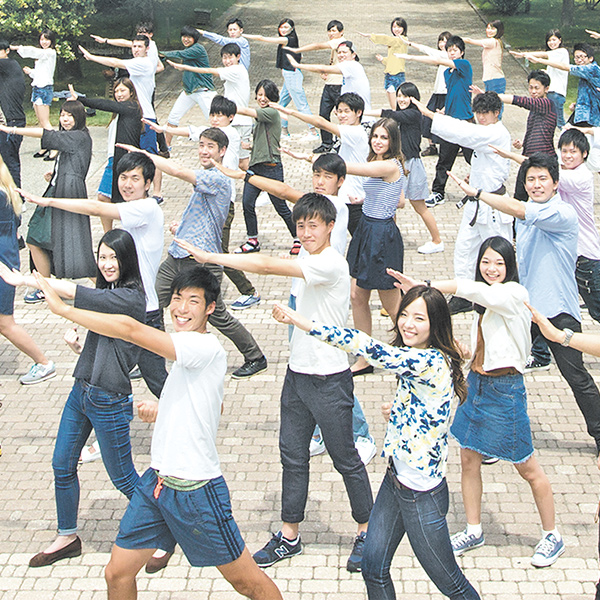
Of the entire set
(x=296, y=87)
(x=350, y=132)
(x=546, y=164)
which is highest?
(x=546, y=164)

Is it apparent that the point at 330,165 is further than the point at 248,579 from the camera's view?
Yes

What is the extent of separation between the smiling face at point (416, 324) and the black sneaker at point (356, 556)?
57.6 inches

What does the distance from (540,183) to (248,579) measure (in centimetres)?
325

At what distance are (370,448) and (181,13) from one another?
78.7 ft

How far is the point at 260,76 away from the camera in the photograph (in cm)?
2002

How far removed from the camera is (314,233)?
5000 mm

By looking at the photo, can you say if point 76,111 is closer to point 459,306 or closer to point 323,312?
point 323,312

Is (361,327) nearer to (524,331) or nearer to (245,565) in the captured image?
(524,331)

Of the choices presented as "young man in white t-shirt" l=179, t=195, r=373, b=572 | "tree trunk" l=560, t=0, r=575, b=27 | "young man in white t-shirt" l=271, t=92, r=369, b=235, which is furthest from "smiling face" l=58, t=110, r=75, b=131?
"tree trunk" l=560, t=0, r=575, b=27

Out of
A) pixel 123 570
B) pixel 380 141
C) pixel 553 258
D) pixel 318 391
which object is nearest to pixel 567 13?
pixel 380 141

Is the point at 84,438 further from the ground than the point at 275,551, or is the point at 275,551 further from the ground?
the point at 84,438

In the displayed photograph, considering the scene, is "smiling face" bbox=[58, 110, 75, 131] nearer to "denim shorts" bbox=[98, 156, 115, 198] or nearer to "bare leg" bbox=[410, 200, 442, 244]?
"denim shorts" bbox=[98, 156, 115, 198]

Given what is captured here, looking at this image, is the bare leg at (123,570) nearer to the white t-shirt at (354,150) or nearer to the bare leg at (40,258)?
the white t-shirt at (354,150)

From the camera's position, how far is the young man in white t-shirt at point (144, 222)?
6152 millimetres
